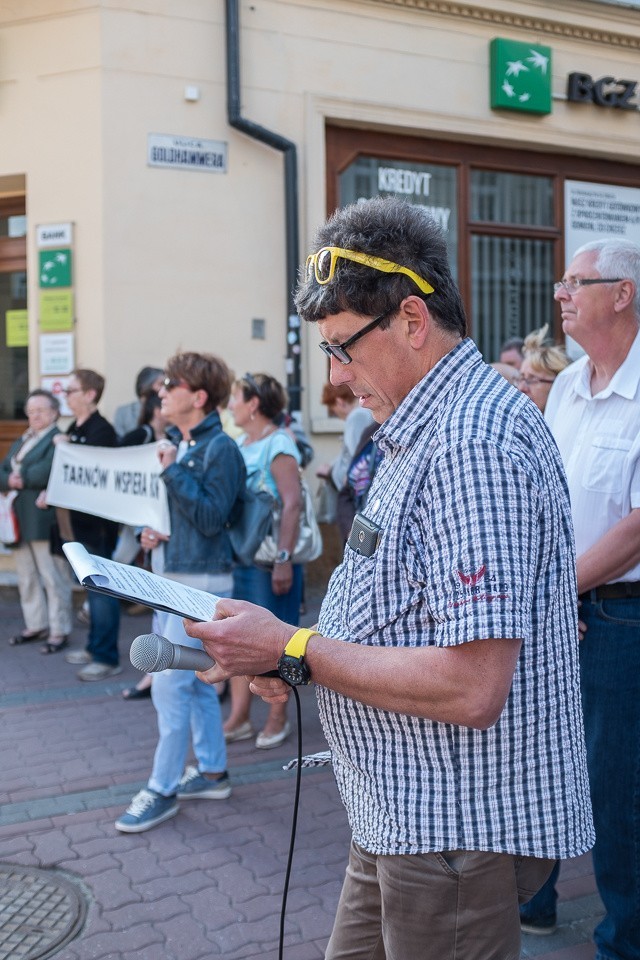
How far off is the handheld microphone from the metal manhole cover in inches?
76.5

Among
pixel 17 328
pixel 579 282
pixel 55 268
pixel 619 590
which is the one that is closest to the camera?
pixel 619 590

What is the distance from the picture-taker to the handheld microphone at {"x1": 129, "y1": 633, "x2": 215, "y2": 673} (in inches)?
73.6

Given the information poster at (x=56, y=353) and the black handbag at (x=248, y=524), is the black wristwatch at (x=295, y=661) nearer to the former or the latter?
the black handbag at (x=248, y=524)

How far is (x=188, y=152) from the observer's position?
8867mm

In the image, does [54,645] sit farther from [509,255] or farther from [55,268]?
[509,255]

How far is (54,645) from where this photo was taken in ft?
25.0

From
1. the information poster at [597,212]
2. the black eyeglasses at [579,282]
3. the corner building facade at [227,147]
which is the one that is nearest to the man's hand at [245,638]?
the black eyeglasses at [579,282]

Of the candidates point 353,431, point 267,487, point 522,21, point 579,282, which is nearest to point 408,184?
point 522,21

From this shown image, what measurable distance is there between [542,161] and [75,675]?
7.45 metres

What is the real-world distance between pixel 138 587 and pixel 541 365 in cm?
318

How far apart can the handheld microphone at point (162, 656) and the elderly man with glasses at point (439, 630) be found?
0.07m

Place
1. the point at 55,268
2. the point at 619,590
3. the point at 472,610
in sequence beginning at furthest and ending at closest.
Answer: the point at 55,268
the point at 619,590
the point at 472,610

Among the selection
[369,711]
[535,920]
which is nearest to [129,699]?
[535,920]

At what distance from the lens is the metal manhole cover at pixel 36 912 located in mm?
3377
